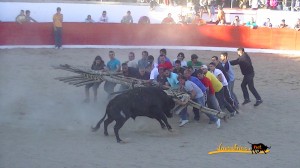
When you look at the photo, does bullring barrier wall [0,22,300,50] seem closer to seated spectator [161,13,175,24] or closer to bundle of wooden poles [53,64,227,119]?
seated spectator [161,13,175,24]

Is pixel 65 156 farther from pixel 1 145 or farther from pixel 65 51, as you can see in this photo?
pixel 65 51

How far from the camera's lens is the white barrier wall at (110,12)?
23844mm

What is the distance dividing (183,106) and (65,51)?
1213 centimetres

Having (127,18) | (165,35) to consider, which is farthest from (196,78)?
(127,18)

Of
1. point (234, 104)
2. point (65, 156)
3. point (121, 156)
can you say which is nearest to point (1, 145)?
point (65, 156)

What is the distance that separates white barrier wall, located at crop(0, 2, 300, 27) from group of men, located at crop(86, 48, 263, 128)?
1256cm

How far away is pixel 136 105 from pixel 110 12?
1685 cm

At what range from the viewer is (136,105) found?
372 inches

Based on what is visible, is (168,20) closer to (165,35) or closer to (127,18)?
(165,35)

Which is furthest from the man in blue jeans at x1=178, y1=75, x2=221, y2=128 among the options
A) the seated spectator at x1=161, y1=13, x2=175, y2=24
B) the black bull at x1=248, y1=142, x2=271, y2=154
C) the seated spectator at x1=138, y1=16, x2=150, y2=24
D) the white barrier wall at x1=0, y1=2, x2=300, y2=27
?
the white barrier wall at x1=0, y1=2, x2=300, y2=27

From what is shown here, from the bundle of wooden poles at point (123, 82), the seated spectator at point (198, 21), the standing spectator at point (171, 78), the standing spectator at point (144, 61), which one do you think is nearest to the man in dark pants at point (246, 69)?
the standing spectator at point (144, 61)

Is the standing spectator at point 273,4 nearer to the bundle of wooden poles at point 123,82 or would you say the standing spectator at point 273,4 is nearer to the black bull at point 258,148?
the bundle of wooden poles at point 123,82

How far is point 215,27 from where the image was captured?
2361cm

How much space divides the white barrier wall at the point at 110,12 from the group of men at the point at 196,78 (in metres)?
12.6
